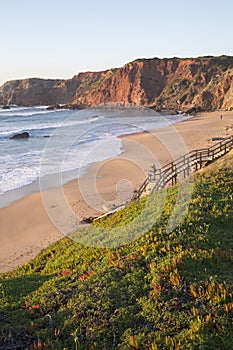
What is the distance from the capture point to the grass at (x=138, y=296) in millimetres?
6520

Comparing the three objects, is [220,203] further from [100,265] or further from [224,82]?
[224,82]

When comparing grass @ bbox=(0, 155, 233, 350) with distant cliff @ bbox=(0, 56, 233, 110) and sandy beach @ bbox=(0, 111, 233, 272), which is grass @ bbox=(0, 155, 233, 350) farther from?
distant cliff @ bbox=(0, 56, 233, 110)

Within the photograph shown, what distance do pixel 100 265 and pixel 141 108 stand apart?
12083 cm

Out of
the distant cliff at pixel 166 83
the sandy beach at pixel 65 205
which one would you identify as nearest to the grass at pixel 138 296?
the sandy beach at pixel 65 205

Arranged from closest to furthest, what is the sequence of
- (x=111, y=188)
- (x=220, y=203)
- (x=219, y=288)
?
(x=219, y=288) < (x=220, y=203) < (x=111, y=188)

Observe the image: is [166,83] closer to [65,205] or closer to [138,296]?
[65,205]

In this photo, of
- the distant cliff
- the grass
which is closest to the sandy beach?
the grass

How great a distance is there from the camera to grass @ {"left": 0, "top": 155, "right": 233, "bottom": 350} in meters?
6.52

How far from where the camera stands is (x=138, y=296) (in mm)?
7840

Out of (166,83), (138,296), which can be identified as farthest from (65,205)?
(166,83)

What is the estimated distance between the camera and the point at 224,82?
327 ft

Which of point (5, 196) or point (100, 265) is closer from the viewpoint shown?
point (100, 265)

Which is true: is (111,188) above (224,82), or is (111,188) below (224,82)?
below

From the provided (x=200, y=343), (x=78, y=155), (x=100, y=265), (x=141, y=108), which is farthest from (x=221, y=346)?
(x=141, y=108)
